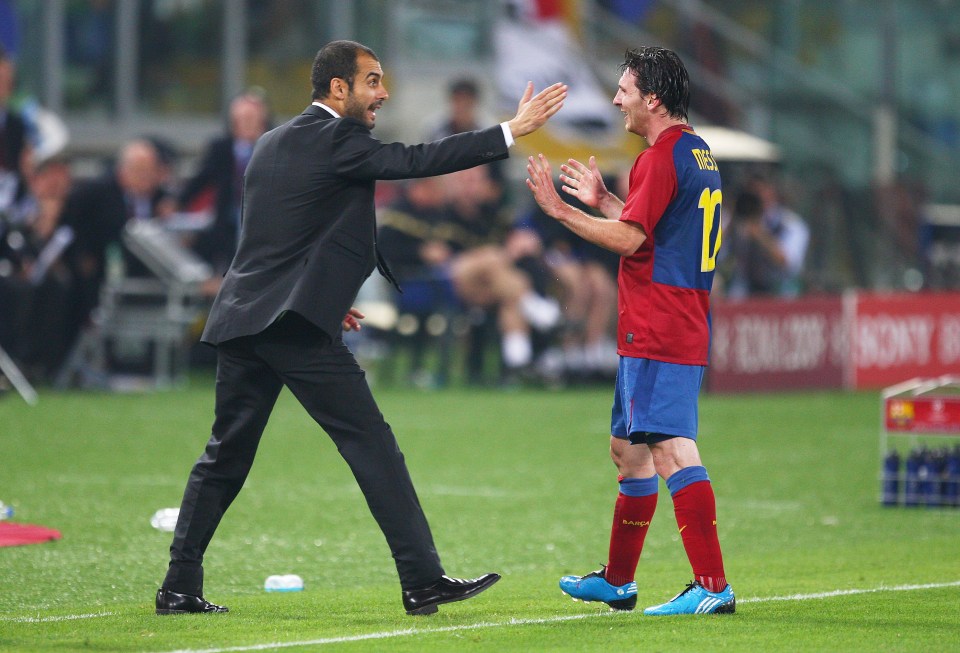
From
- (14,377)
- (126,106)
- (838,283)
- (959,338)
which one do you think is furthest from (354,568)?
(126,106)

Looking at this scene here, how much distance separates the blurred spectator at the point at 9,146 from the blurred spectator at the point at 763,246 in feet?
27.3

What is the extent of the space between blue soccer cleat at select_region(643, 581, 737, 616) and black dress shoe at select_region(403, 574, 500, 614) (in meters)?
0.71

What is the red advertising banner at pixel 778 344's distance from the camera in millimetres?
19188

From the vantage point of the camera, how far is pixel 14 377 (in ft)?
55.2

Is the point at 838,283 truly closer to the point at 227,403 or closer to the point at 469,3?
the point at 469,3

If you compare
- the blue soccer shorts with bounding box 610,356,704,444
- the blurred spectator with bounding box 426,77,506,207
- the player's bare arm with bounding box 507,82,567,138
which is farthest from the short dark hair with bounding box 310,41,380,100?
the blurred spectator with bounding box 426,77,506,207

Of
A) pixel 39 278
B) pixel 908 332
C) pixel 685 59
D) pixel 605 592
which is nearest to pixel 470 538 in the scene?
pixel 605 592

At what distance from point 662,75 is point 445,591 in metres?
2.20

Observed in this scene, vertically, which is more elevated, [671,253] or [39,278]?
[39,278]

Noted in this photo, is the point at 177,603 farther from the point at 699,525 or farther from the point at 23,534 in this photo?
the point at 23,534

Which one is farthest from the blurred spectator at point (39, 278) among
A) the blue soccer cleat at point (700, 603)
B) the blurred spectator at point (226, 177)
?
the blue soccer cleat at point (700, 603)

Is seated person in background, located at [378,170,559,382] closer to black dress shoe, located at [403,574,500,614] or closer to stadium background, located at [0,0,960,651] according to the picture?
stadium background, located at [0,0,960,651]

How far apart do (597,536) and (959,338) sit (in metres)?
11.4

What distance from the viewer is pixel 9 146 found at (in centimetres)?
1805
